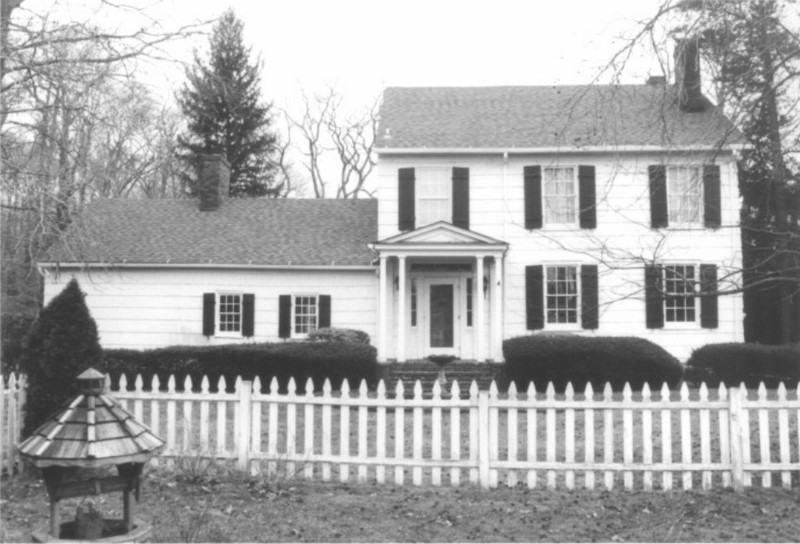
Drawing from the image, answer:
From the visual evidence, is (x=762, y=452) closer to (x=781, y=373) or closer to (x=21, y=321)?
Result: (x=781, y=373)

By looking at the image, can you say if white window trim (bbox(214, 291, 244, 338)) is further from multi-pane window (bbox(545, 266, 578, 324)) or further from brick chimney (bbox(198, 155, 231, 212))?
multi-pane window (bbox(545, 266, 578, 324))

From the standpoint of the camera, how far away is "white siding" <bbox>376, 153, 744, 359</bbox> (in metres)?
19.5

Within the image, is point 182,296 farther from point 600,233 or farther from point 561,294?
point 600,233

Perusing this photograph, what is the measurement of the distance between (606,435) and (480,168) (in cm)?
1292

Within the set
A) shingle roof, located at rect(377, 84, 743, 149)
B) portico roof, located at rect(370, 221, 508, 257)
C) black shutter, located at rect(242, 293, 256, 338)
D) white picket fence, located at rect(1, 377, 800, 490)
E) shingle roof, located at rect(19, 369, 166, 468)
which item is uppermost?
shingle roof, located at rect(377, 84, 743, 149)

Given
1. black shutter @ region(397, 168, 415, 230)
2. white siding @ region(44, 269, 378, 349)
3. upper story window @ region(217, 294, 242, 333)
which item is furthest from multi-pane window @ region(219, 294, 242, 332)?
black shutter @ region(397, 168, 415, 230)

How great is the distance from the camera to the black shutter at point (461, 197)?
2002 cm

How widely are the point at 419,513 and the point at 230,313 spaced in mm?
14277

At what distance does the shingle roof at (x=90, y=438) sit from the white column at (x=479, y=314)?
49.2ft

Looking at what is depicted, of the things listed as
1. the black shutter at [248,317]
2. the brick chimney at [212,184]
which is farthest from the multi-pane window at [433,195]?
the brick chimney at [212,184]

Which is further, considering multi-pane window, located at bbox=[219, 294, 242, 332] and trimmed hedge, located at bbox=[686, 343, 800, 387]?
multi-pane window, located at bbox=[219, 294, 242, 332]

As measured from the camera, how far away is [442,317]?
67.5ft

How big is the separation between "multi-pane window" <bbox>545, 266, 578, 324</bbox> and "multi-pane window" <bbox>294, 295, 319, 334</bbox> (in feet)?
19.6

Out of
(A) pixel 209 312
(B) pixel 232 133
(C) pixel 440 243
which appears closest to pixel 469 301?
(C) pixel 440 243
